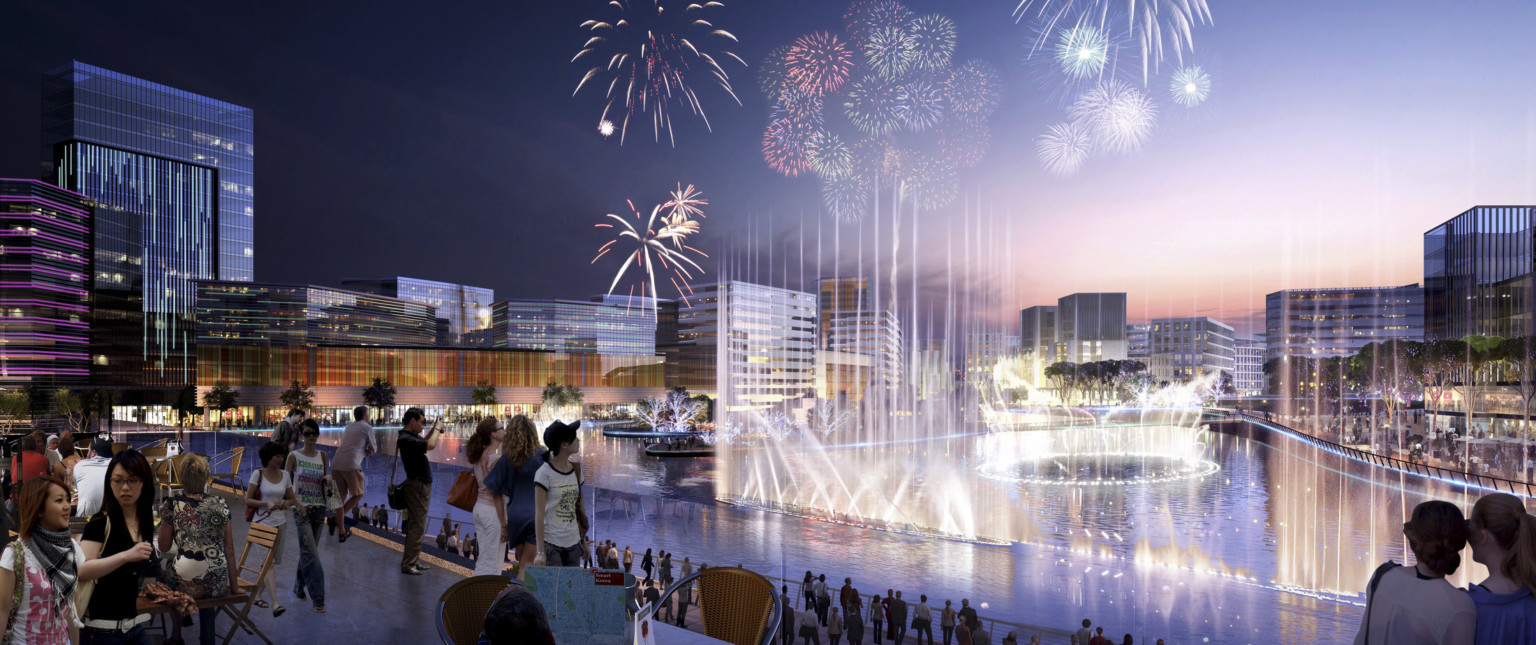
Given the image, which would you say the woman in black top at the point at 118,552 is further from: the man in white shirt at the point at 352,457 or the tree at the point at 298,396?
the tree at the point at 298,396

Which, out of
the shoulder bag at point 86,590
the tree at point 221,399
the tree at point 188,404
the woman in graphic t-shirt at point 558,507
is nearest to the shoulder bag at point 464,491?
the woman in graphic t-shirt at point 558,507

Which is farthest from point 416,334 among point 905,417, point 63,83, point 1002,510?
point 1002,510

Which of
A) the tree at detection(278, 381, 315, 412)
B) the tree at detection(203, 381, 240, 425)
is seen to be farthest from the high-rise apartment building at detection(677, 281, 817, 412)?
the tree at detection(203, 381, 240, 425)

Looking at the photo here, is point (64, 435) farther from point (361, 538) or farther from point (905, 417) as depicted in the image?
point (905, 417)

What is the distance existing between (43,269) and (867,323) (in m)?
140

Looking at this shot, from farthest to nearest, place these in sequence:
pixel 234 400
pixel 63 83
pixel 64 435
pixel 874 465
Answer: pixel 63 83 < pixel 234 400 < pixel 874 465 < pixel 64 435

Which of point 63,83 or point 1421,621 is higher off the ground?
point 63,83

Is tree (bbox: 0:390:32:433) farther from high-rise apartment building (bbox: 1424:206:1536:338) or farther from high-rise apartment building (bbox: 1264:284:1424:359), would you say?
high-rise apartment building (bbox: 1264:284:1424:359)

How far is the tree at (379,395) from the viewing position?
92.2 meters

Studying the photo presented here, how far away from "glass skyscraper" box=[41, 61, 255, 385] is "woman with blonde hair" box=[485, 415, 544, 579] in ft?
374

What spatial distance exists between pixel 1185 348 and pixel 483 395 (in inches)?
6175

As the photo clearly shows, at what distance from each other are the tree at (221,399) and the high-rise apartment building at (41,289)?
17310 millimetres

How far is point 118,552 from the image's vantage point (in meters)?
4.36

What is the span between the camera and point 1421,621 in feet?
11.4
